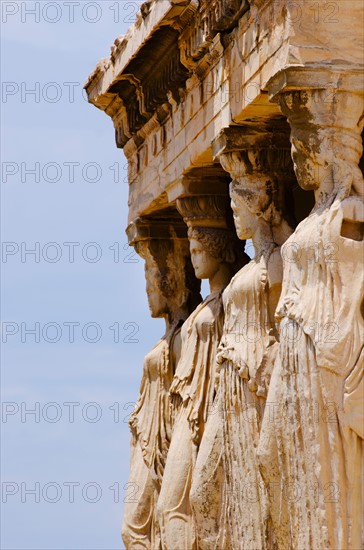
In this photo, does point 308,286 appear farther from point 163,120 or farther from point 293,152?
point 163,120

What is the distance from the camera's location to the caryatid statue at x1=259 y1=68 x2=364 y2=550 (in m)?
11.3

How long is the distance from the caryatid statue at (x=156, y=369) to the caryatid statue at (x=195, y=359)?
816 millimetres

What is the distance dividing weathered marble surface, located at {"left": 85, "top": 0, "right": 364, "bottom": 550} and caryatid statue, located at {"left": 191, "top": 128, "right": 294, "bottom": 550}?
0.5 inches

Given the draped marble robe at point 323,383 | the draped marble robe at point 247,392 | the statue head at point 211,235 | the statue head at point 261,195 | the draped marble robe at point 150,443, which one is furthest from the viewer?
the draped marble robe at point 150,443

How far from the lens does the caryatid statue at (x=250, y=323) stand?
1283 centimetres

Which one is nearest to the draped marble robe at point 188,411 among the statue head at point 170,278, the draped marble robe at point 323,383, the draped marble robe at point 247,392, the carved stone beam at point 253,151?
the draped marble robe at point 247,392

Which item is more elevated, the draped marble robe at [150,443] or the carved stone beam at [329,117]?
the carved stone beam at [329,117]

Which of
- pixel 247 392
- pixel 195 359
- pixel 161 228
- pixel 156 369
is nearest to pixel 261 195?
pixel 247 392

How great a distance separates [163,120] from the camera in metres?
15.2

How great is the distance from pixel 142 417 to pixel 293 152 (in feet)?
14.3

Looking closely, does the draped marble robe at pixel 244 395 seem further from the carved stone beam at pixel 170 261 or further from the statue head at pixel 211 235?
the carved stone beam at pixel 170 261

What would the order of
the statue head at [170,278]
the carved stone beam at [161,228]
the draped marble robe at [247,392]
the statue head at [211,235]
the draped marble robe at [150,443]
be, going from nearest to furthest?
the draped marble robe at [247,392] → the statue head at [211,235] → the draped marble robe at [150,443] → the statue head at [170,278] → the carved stone beam at [161,228]

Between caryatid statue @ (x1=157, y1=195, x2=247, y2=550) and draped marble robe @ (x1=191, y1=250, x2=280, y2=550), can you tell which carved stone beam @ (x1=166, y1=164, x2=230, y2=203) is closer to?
caryatid statue @ (x1=157, y1=195, x2=247, y2=550)

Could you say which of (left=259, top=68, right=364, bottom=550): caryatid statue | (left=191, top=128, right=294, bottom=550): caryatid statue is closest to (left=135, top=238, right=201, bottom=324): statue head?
(left=191, top=128, right=294, bottom=550): caryatid statue
